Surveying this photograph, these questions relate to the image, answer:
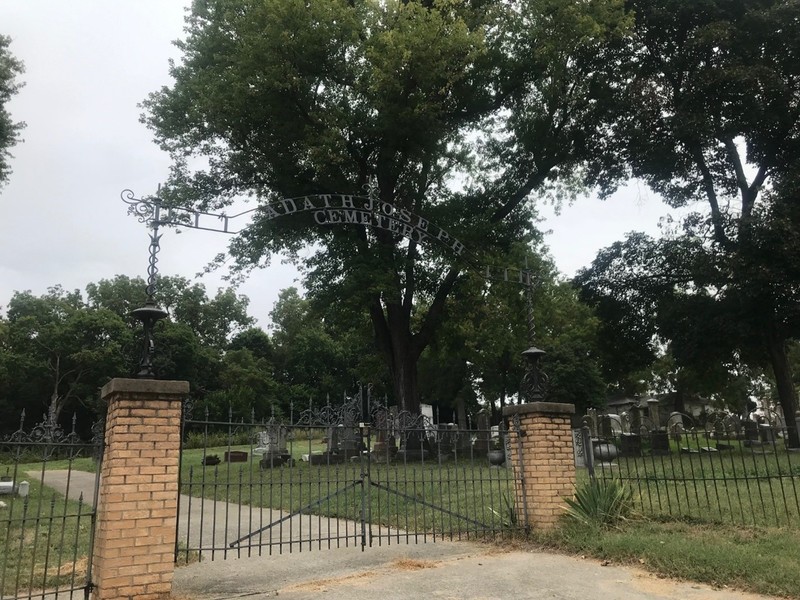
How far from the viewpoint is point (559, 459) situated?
7.96 m

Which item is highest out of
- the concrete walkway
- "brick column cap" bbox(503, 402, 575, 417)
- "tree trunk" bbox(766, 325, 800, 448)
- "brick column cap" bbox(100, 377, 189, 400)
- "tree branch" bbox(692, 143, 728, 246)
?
"tree branch" bbox(692, 143, 728, 246)

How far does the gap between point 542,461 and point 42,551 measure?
676 centimetres

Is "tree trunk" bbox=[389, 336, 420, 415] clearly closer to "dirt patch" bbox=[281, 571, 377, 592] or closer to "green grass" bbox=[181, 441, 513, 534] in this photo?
"green grass" bbox=[181, 441, 513, 534]

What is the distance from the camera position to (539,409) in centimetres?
791

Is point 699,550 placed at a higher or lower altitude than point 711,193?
lower

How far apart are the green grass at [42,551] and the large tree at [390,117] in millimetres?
9967

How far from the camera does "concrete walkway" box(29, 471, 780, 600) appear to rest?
5363 millimetres

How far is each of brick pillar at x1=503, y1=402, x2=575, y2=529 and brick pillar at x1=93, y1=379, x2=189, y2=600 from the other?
4457mm

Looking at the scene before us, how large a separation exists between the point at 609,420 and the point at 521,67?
438 inches

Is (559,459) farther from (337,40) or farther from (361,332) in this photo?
(361,332)

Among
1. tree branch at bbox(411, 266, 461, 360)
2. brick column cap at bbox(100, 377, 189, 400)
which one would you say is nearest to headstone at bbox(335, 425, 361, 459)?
brick column cap at bbox(100, 377, 189, 400)

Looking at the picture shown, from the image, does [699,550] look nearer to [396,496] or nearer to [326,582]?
[326,582]

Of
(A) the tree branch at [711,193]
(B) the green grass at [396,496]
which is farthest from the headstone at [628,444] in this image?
(A) the tree branch at [711,193]

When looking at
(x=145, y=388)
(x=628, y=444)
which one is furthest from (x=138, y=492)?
(x=628, y=444)
